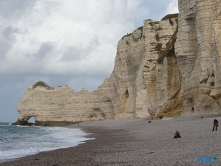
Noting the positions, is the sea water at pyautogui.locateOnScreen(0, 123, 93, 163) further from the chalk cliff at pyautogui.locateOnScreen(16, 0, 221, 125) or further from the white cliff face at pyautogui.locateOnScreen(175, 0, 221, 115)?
the chalk cliff at pyautogui.locateOnScreen(16, 0, 221, 125)

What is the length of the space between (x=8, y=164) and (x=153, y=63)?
34627 mm

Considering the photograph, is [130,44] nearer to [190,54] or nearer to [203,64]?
[190,54]

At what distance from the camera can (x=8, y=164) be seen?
1002 centimetres

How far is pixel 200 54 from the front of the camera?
28547mm

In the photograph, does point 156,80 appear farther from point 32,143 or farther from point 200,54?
point 32,143

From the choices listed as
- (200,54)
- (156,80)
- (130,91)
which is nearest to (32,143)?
(200,54)

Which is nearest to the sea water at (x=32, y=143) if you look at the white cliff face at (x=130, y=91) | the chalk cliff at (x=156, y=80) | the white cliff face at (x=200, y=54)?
the white cliff face at (x=200, y=54)

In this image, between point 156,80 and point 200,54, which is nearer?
point 200,54

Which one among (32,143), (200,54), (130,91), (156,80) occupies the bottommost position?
(32,143)

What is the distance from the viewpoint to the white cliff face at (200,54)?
82.0 feet

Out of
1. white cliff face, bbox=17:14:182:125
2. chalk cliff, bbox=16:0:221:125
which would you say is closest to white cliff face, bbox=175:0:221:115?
chalk cliff, bbox=16:0:221:125

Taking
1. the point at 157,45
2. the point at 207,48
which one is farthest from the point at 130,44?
the point at 207,48

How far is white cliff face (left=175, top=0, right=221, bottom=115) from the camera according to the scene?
25000 millimetres

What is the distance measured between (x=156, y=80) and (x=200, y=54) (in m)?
12.6
